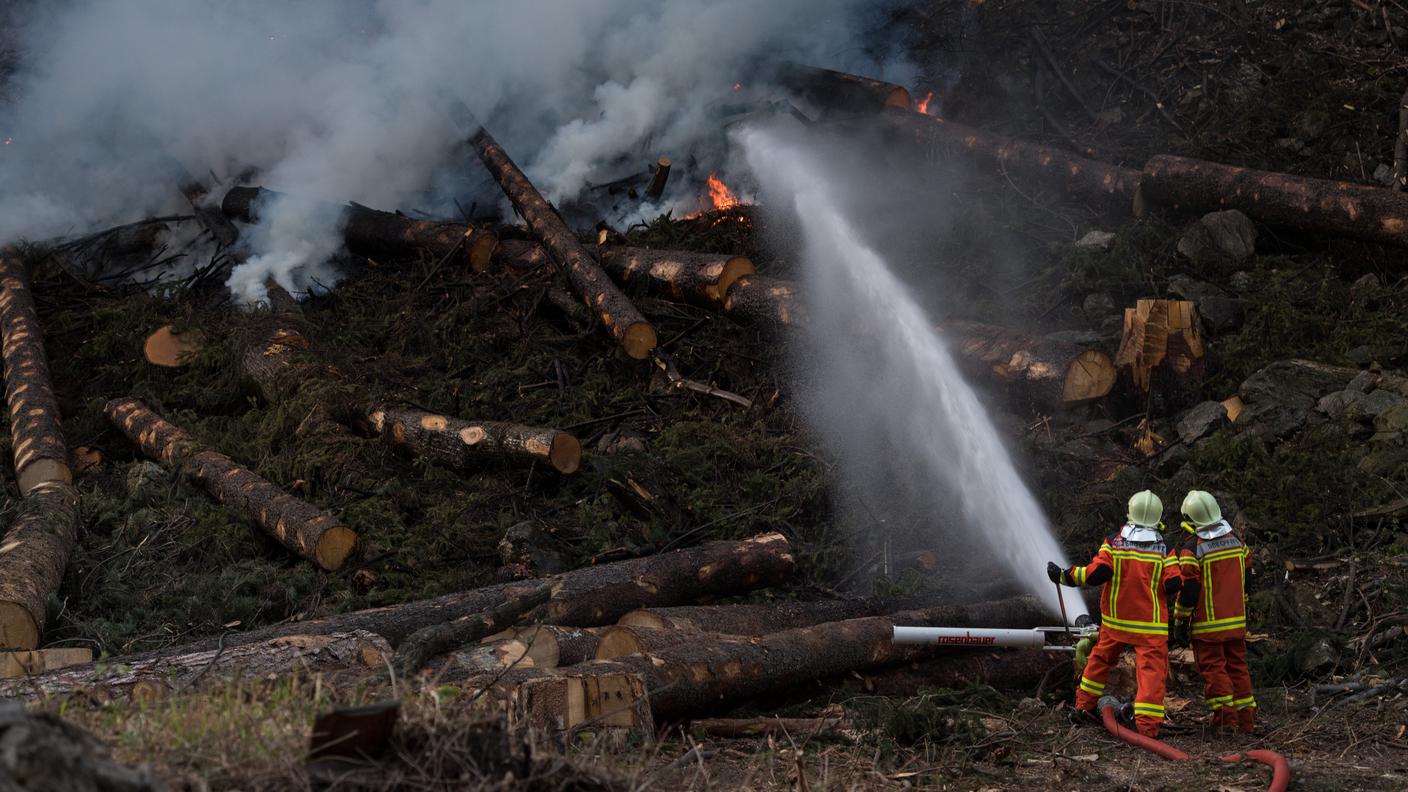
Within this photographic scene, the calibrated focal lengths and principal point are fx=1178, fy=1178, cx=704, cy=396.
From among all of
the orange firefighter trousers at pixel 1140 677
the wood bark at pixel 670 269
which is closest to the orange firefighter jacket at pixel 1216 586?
the orange firefighter trousers at pixel 1140 677

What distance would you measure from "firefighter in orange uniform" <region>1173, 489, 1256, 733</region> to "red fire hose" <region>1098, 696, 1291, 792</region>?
0.50 m

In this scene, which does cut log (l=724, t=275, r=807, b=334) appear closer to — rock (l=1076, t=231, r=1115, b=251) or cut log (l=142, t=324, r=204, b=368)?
rock (l=1076, t=231, r=1115, b=251)

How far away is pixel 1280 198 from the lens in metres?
11.3

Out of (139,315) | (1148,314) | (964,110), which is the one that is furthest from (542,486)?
(964,110)

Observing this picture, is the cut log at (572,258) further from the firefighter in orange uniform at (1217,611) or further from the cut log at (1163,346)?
the firefighter in orange uniform at (1217,611)

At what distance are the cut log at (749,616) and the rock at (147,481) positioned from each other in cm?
451

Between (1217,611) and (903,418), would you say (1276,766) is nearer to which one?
(1217,611)

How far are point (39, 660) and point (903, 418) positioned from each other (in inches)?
256

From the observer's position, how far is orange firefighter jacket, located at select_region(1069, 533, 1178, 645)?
21.1 feet

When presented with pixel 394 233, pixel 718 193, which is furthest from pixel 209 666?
pixel 718 193

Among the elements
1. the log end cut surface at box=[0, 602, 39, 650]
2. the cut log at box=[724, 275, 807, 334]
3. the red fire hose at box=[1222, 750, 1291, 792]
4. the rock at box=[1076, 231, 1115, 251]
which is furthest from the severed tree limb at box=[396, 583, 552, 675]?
the rock at box=[1076, 231, 1115, 251]

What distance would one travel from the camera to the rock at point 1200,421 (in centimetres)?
929

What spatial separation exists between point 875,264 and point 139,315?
8.01m

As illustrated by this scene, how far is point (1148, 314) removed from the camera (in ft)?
32.2
